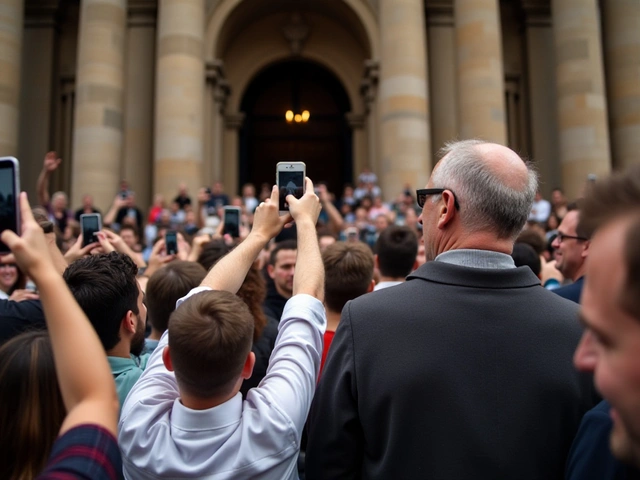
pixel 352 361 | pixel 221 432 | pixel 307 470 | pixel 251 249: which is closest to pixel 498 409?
pixel 352 361

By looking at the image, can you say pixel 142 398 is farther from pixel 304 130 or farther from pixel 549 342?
pixel 304 130

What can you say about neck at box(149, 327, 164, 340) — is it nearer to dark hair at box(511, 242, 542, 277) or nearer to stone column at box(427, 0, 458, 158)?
dark hair at box(511, 242, 542, 277)

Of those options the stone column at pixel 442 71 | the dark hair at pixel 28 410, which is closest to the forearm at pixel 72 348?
the dark hair at pixel 28 410

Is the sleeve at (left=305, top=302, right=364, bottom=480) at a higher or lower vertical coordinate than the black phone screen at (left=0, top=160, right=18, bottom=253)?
lower

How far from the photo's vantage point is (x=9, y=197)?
1725mm

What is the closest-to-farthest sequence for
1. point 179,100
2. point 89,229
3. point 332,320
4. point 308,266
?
point 308,266 < point 332,320 < point 89,229 < point 179,100

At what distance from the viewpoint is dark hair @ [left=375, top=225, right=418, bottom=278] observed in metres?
4.46

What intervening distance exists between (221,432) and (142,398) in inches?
13.1

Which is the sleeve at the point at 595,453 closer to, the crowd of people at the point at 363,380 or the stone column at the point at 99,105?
the crowd of people at the point at 363,380

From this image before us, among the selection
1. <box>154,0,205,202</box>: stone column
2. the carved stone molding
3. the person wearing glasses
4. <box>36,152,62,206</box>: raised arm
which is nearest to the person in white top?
the person wearing glasses

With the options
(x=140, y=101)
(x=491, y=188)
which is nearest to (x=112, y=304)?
(x=491, y=188)

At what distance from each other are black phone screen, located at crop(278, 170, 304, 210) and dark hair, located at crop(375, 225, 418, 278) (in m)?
1.61

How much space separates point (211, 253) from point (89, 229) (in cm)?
108

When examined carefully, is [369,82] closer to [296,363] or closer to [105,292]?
[105,292]
